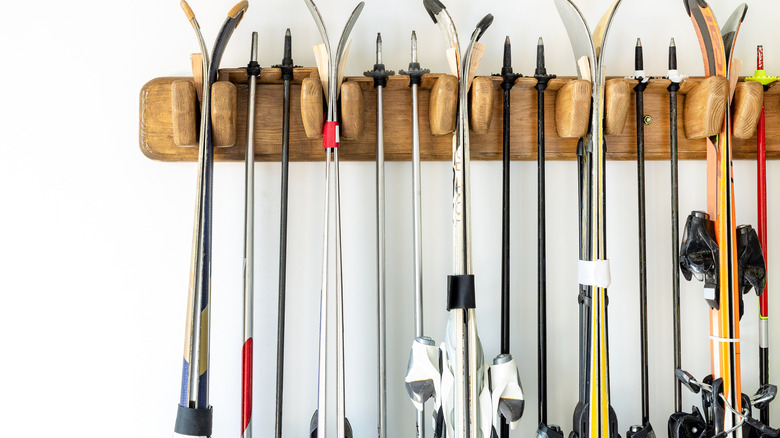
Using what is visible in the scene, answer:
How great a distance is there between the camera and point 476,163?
2.78 ft

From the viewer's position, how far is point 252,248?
77cm

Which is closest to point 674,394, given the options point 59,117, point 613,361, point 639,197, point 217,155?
point 613,361

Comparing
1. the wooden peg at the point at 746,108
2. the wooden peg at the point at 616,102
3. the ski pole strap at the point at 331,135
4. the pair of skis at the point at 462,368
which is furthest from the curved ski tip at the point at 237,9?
the wooden peg at the point at 746,108

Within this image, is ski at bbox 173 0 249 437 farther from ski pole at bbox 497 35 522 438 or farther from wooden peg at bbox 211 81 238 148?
ski pole at bbox 497 35 522 438

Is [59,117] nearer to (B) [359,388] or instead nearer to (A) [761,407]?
(B) [359,388]

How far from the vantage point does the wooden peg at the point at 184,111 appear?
2.40 ft

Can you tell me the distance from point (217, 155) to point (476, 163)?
1.41ft

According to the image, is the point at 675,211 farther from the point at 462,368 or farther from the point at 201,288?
the point at 201,288

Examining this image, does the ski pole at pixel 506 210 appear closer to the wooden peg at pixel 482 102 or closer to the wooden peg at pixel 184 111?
the wooden peg at pixel 482 102

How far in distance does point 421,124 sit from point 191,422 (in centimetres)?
56

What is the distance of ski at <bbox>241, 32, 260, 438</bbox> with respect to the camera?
2.49 ft

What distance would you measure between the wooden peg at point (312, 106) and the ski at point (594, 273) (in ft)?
1.34

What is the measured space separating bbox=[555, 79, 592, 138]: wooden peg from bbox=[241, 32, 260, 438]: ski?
1.57 ft

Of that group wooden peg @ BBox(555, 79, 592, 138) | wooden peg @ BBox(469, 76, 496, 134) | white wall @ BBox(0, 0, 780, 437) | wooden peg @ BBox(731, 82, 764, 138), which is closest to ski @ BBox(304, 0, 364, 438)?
white wall @ BBox(0, 0, 780, 437)
